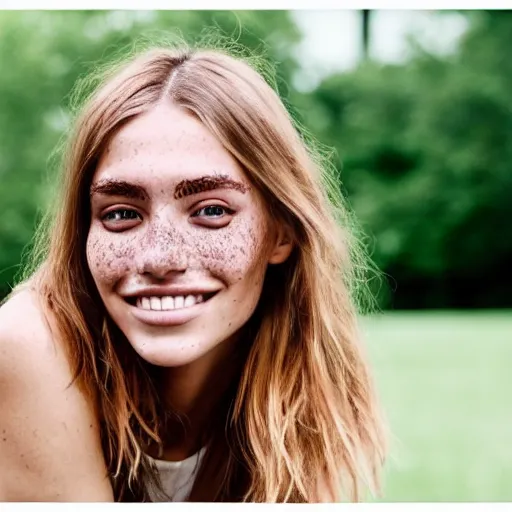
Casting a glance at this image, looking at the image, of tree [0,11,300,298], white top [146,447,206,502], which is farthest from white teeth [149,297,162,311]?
tree [0,11,300,298]

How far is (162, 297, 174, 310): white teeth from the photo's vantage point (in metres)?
1.39

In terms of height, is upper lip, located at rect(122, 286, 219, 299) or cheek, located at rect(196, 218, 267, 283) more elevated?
cheek, located at rect(196, 218, 267, 283)

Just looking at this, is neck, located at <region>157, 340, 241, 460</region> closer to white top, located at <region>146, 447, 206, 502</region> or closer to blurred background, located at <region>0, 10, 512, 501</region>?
white top, located at <region>146, 447, 206, 502</region>

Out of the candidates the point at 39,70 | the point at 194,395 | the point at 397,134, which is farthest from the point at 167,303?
the point at 397,134

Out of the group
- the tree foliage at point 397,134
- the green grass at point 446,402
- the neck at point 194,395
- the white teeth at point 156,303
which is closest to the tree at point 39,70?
the tree foliage at point 397,134

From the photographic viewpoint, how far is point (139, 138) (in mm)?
1363

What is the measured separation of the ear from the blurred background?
11.2 feet

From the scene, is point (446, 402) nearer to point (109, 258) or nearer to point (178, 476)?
point (178, 476)

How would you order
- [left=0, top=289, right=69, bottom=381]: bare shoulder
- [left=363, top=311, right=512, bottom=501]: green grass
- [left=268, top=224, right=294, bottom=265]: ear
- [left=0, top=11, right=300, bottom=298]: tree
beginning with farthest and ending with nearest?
[left=0, top=11, right=300, bottom=298]: tree, [left=363, top=311, right=512, bottom=501]: green grass, [left=268, top=224, right=294, bottom=265]: ear, [left=0, top=289, right=69, bottom=381]: bare shoulder

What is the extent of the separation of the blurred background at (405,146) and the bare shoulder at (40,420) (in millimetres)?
3509

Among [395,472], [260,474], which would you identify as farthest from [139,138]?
[395,472]

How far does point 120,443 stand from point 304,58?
6.21 metres

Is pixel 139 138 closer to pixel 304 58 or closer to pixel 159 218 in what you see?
pixel 159 218

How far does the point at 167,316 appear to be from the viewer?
1.38 metres
